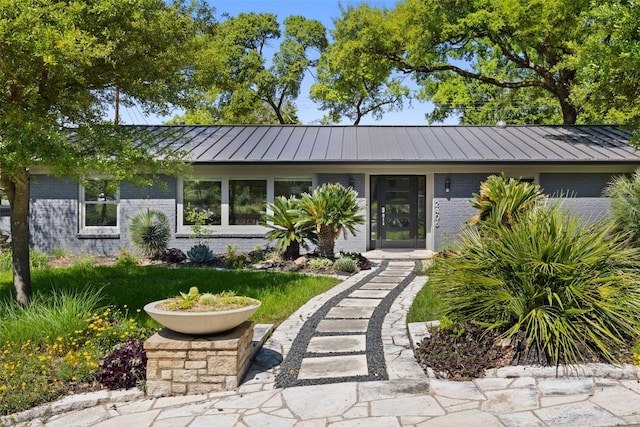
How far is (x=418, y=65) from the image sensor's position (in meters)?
17.4

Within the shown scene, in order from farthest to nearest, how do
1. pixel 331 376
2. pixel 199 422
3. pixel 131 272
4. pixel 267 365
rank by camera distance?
pixel 131 272, pixel 267 365, pixel 331 376, pixel 199 422

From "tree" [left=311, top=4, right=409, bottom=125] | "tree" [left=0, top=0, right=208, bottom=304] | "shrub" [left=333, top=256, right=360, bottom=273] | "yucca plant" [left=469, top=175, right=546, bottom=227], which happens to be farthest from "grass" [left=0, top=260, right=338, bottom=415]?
"tree" [left=311, top=4, right=409, bottom=125]

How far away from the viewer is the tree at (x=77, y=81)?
15.6 feet

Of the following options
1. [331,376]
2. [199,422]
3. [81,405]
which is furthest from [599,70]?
[81,405]

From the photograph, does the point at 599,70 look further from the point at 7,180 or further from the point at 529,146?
the point at 7,180

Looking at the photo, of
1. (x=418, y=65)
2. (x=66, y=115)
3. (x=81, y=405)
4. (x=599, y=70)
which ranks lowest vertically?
(x=81, y=405)

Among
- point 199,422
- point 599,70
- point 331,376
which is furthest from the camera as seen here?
point 599,70

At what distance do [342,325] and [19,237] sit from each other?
13.7 ft

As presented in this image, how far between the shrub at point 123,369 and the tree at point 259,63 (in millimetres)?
22327

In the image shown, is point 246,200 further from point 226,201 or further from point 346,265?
point 346,265

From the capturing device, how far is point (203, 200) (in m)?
12.2

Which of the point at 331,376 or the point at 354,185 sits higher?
the point at 354,185

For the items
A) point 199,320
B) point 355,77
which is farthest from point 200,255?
point 355,77

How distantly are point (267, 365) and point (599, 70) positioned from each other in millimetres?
7115
